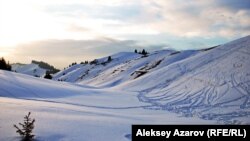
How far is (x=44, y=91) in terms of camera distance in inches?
1339

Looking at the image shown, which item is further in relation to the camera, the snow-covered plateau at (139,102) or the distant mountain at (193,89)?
the distant mountain at (193,89)

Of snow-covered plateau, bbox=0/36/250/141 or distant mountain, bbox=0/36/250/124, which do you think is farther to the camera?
distant mountain, bbox=0/36/250/124

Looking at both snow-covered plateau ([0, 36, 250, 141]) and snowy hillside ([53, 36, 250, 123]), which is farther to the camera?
snowy hillside ([53, 36, 250, 123])

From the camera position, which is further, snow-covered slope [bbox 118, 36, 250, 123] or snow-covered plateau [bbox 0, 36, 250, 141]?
snow-covered slope [bbox 118, 36, 250, 123]

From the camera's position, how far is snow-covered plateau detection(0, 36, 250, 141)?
1368 centimetres

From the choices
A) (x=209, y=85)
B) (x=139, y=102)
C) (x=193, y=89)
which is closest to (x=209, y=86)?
(x=209, y=85)

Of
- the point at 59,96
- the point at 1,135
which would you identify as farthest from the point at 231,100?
the point at 1,135

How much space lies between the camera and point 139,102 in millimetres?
34781

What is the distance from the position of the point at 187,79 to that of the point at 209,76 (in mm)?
3710

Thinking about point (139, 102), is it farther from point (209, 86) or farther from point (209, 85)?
point (209, 85)

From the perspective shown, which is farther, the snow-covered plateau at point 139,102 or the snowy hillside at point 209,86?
the snowy hillside at point 209,86

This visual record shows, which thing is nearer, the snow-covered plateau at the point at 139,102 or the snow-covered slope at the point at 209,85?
the snow-covered plateau at the point at 139,102

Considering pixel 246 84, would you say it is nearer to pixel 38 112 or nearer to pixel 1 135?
pixel 38 112

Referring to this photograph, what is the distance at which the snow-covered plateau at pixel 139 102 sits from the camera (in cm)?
1368
